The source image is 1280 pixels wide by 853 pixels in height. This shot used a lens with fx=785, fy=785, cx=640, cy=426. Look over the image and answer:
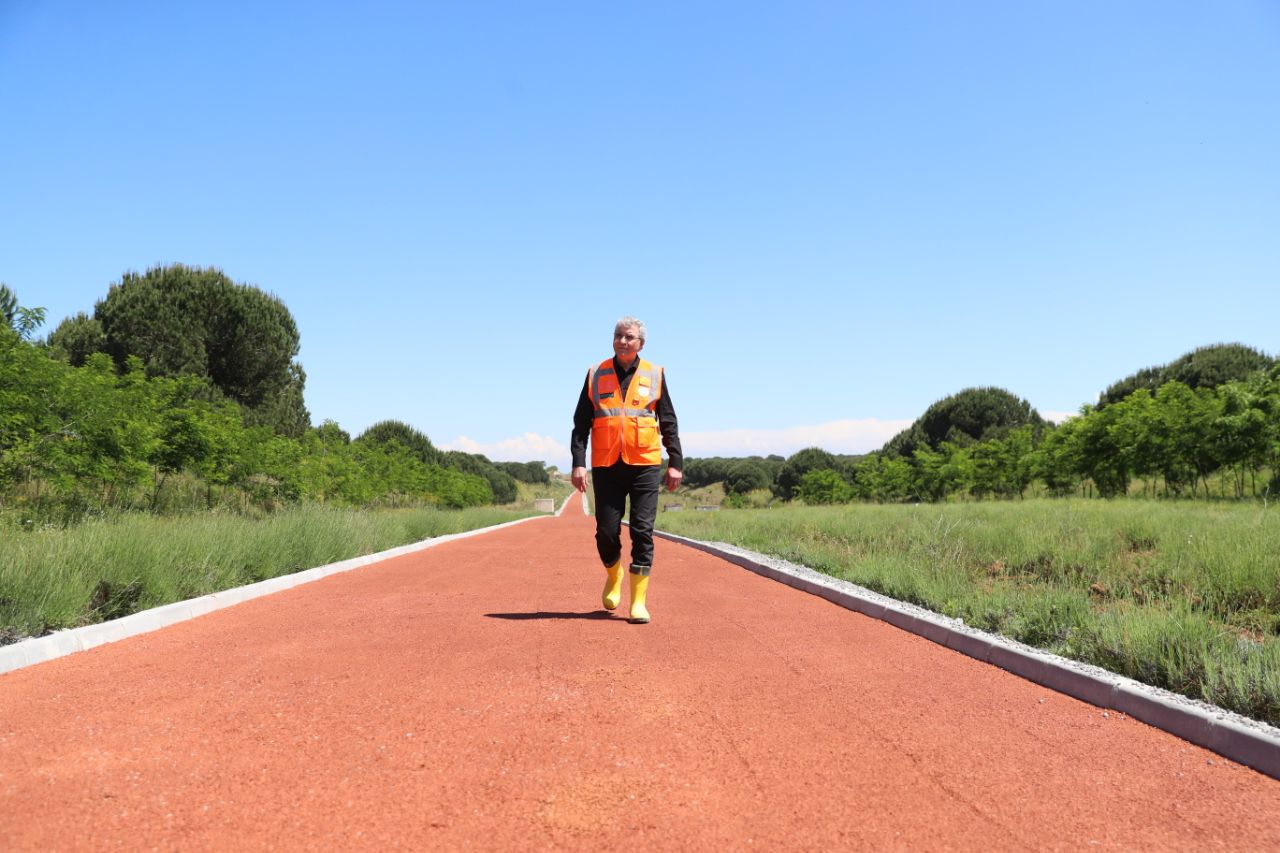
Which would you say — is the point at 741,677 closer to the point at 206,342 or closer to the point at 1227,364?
the point at 206,342

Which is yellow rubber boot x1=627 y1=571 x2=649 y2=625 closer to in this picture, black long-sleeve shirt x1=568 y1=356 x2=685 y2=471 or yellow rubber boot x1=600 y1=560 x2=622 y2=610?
yellow rubber boot x1=600 y1=560 x2=622 y2=610

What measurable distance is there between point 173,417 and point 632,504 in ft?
51.3

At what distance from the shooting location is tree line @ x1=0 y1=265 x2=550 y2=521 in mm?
12711

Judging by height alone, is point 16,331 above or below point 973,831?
above

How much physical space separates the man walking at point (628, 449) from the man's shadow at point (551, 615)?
0.19 meters

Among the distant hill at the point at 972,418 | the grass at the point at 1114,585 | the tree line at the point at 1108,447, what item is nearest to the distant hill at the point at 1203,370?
Result: the tree line at the point at 1108,447

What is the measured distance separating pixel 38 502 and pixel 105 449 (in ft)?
5.48

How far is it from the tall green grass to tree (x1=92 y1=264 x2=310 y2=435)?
84.4ft

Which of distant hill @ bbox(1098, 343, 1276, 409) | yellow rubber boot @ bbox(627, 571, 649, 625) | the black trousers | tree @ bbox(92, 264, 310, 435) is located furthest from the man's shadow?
distant hill @ bbox(1098, 343, 1276, 409)

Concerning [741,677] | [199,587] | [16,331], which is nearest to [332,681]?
[741,677]

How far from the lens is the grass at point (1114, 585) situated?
4.46 metres

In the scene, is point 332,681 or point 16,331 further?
point 16,331

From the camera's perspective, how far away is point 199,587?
24.7 ft

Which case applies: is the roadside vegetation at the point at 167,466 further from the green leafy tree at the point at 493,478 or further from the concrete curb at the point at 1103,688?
the green leafy tree at the point at 493,478
